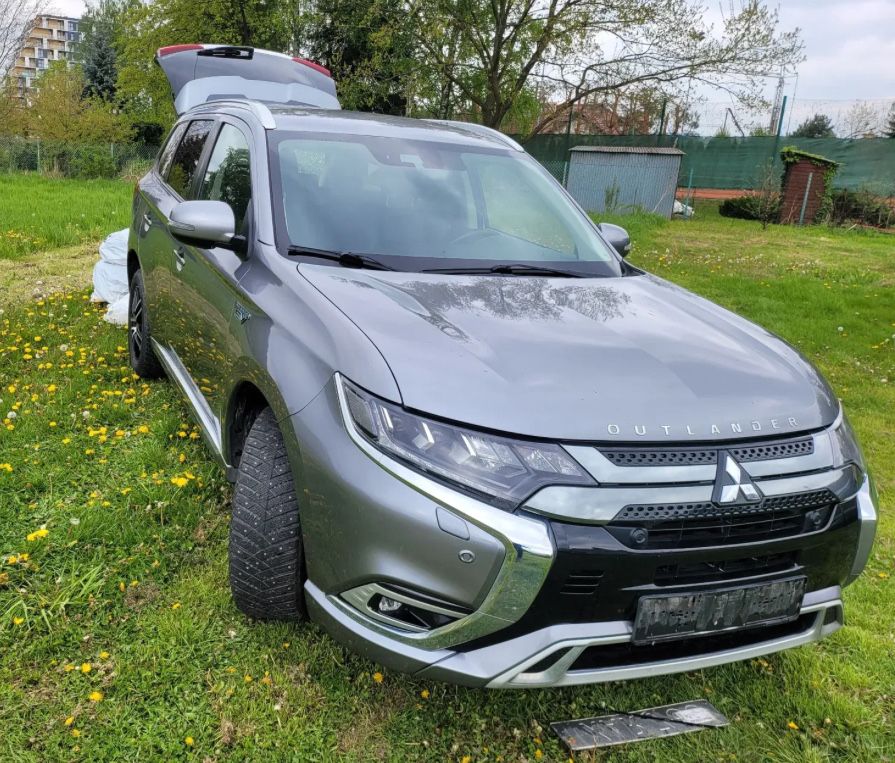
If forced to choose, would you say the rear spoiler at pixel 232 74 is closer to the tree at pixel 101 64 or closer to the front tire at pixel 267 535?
the front tire at pixel 267 535

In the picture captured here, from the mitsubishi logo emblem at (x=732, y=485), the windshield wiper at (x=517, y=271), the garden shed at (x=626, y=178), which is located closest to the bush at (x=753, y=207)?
the garden shed at (x=626, y=178)

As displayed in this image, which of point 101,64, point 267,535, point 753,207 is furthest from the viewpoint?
point 101,64

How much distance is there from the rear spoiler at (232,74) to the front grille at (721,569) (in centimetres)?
568

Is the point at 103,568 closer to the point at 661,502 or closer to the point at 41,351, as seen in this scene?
the point at 661,502

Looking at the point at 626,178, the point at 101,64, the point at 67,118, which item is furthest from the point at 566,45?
→ the point at 101,64

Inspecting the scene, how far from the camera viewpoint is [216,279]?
291cm

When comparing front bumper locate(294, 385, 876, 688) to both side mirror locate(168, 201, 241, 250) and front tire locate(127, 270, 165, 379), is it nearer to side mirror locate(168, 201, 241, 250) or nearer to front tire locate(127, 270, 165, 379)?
side mirror locate(168, 201, 241, 250)

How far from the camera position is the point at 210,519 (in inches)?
123

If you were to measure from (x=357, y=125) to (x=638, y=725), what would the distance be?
2.58 metres

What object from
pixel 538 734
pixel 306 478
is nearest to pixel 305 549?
pixel 306 478

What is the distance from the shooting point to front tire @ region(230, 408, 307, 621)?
219 cm

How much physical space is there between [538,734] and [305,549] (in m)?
0.88

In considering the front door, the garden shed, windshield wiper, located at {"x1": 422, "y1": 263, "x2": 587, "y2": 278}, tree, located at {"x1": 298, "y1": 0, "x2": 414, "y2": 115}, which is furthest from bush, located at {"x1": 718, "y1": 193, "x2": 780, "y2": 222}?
windshield wiper, located at {"x1": 422, "y1": 263, "x2": 587, "y2": 278}

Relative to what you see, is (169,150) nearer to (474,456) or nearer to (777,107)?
(474,456)
